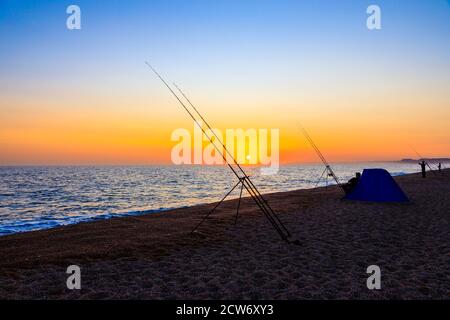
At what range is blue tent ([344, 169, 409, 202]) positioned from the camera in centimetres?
1675

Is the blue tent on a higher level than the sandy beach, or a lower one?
higher

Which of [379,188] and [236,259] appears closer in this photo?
[236,259]

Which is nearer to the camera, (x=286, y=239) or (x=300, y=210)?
(x=286, y=239)

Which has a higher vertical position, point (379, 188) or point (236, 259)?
point (379, 188)

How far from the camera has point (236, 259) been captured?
7941 mm

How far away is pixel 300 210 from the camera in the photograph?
1648 centimetres

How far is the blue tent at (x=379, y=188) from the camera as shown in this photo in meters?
16.8

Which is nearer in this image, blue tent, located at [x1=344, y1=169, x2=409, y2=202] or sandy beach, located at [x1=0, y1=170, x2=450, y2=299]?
sandy beach, located at [x1=0, y1=170, x2=450, y2=299]

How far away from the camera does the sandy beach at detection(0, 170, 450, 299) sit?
5887 mm

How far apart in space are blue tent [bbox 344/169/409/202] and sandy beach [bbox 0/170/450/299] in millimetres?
3145

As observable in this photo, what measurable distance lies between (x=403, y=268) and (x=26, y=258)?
934 centimetres

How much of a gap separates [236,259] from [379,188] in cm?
1229
